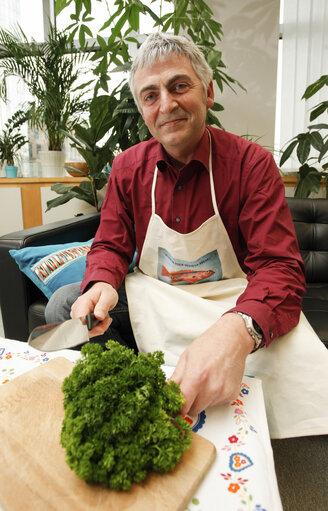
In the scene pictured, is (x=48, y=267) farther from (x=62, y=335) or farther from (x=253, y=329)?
(x=253, y=329)

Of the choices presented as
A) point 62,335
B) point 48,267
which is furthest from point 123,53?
point 62,335

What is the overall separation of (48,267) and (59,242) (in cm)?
36

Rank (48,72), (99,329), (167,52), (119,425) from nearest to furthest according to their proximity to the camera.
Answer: (119,425) < (99,329) < (167,52) < (48,72)

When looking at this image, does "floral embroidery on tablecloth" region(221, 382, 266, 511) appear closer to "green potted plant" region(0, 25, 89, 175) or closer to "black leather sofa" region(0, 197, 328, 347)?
"black leather sofa" region(0, 197, 328, 347)

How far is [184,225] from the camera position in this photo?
1045mm

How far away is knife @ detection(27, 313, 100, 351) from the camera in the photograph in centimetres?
72

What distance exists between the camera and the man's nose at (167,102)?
0.97m

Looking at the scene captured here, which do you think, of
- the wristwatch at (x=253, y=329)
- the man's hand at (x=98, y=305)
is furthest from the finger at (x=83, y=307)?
the wristwatch at (x=253, y=329)

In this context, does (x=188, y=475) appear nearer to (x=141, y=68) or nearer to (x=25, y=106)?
(x=141, y=68)

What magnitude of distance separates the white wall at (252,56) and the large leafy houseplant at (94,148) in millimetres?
1350

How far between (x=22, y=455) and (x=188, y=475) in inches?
9.1

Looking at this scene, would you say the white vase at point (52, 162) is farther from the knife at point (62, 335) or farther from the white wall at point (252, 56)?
the knife at point (62, 335)

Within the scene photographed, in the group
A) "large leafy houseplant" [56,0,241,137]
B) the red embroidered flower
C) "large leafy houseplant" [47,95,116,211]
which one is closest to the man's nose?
"large leafy houseplant" [56,0,241,137]

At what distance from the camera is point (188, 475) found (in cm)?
41
